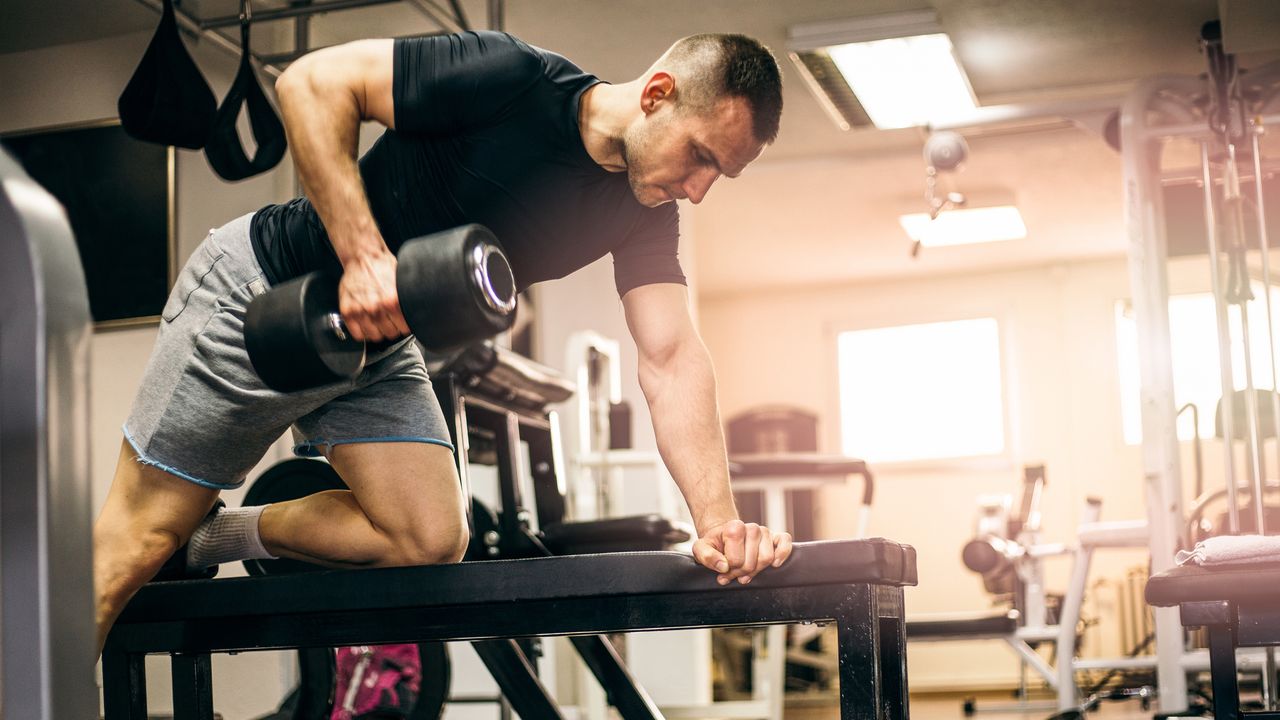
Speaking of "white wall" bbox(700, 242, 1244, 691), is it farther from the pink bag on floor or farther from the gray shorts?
the gray shorts

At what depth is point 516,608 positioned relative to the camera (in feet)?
5.25

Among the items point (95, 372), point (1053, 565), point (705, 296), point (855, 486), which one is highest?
point (705, 296)

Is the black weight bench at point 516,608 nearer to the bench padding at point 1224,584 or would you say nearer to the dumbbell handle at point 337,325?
the dumbbell handle at point 337,325

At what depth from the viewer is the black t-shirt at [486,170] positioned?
1.53m

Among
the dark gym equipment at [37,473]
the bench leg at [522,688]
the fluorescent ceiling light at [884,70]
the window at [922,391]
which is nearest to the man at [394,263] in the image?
the bench leg at [522,688]

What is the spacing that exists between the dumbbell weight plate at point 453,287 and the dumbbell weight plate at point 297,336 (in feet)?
0.31

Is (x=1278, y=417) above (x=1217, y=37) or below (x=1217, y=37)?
below

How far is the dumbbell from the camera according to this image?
131 centimetres

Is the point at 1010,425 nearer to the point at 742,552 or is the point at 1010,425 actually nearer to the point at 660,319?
the point at 660,319

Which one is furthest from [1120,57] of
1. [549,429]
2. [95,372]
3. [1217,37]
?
[95,372]

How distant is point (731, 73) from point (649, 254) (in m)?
0.36

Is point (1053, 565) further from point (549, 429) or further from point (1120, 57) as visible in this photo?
point (549, 429)

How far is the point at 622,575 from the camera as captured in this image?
61.0 inches

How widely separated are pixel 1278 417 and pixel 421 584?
Answer: 109 inches
